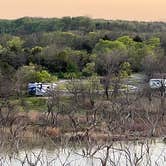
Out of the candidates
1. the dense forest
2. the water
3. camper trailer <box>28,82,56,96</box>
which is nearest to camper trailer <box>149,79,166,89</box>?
the dense forest

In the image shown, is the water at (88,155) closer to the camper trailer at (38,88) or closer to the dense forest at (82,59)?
the camper trailer at (38,88)

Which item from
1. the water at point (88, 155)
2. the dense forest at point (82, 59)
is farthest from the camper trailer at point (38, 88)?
the water at point (88, 155)

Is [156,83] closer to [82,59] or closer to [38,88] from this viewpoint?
[38,88]

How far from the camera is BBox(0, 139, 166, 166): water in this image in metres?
16.6

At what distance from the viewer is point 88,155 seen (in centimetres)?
1689

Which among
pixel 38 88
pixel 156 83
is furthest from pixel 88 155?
pixel 156 83

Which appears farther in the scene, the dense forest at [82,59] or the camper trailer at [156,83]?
the dense forest at [82,59]

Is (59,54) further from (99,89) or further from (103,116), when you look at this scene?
(103,116)

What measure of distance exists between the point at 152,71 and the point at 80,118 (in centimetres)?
1338

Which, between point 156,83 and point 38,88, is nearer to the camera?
point 38,88

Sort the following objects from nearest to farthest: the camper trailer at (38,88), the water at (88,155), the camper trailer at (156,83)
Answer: the water at (88,155)
the camper trailer at (38,88)
the camper trailer at (156,83)

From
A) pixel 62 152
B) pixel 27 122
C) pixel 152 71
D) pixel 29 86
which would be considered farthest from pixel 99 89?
pixel 62 152

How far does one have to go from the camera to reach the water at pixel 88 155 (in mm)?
16578

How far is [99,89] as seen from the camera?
34344mm
